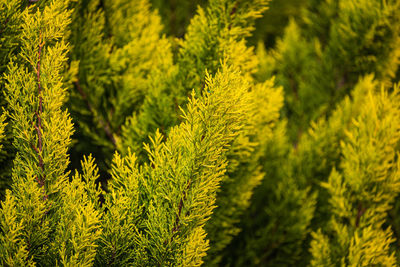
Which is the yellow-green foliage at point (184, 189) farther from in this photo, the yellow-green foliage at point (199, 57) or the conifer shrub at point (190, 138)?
the yellow-green foliage at point (199, 57)

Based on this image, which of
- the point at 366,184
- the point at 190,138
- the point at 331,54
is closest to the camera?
the point at 190,138

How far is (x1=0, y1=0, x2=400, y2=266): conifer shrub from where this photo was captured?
0.89 meters

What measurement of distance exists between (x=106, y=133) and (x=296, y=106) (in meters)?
1.36

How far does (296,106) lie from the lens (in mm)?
2199

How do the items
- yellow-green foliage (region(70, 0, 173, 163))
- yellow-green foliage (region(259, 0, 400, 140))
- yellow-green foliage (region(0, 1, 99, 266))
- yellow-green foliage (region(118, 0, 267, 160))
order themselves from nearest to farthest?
1. yellow-green foliage (region(0, 1, 99, 266))
2. yellow-green foliage (region(118, 0, 267, 160))
3. yellow-green foliage (region(70, 0, 173, 163))
4. yellow-green foliage (region(259, 0, 400, 140))

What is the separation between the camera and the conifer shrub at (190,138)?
2.93ft

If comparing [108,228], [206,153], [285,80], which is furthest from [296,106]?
[108,228]

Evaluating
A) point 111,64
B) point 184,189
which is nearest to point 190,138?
point 184,189

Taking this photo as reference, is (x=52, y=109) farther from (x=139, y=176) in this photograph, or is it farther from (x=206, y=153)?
(x=206, y=153)

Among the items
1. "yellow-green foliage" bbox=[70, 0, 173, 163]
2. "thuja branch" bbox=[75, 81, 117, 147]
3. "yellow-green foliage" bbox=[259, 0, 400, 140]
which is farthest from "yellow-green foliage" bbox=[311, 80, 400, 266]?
"thuja branch" bbox=[75, 81, 117, 147]

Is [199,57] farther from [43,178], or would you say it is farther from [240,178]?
[43,178]

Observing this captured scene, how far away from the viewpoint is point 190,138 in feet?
2.94

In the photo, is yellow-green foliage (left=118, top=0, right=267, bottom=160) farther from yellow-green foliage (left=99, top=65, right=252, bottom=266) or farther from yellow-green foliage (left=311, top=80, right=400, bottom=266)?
yellow-green foliage (left=311, top=80, right=400, bottom=266)

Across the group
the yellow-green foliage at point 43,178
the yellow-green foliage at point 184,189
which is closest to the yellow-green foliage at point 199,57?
the yellow-green foliage at point 184,189
